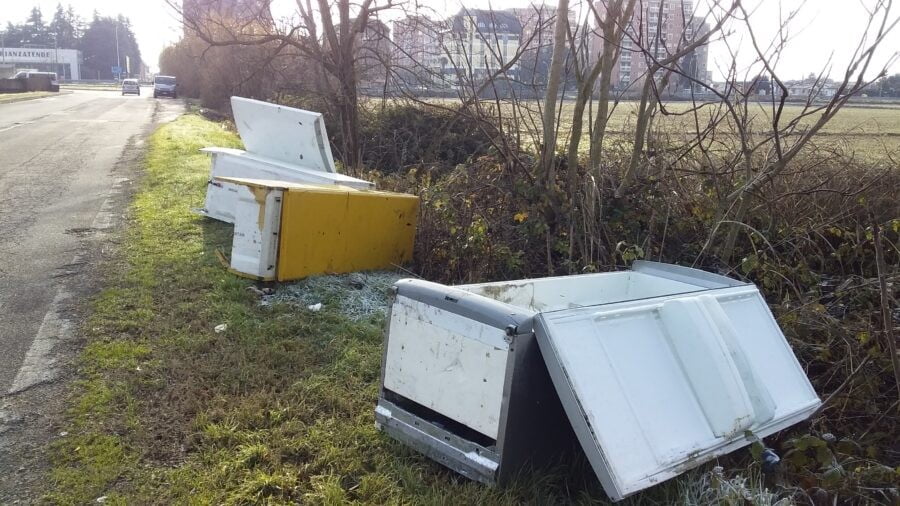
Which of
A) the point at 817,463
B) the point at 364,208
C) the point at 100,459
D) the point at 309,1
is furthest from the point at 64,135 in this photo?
the point at 817,463

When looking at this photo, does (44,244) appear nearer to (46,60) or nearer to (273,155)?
(273,155)

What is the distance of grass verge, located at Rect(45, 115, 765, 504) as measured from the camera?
111 inches

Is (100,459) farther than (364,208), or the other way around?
(364,208)

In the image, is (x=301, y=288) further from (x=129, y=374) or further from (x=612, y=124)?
(x=612, y=124)

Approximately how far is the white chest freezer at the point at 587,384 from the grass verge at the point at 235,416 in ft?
0.57

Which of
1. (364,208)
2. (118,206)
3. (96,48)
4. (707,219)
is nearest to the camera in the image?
(707,219)

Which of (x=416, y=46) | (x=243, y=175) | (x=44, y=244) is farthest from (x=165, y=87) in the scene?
(x=44, y=244)

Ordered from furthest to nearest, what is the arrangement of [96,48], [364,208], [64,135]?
[96,48] < [64,135] < [364,208]

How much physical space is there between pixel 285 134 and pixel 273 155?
0.35 metres

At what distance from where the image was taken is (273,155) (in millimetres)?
7785

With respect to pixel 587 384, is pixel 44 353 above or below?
below

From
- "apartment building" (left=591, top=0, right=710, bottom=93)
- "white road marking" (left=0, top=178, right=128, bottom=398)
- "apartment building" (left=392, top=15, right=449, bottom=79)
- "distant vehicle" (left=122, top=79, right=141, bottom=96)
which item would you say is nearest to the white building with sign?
"distant vehicle" (left=122, top=79, right=141, bottom=96)

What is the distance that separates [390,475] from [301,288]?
277cm

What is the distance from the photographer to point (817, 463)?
2945mm
